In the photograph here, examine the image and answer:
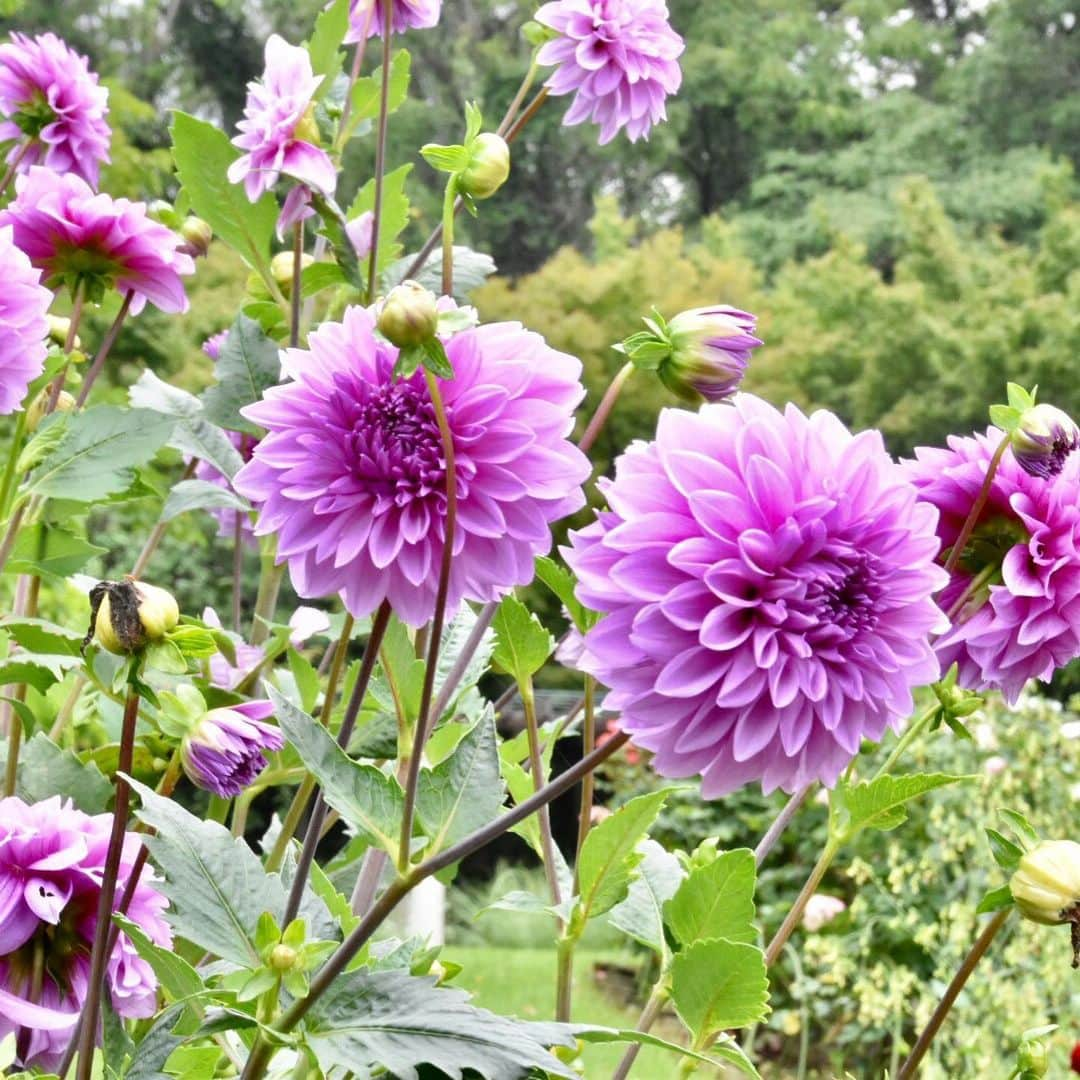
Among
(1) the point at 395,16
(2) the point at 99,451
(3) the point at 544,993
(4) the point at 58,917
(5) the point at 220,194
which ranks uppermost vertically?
(1) the point at 395,16

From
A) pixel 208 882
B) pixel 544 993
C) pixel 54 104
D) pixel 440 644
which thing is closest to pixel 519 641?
pixel 440 644

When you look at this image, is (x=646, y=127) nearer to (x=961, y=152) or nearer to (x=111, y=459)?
(x=111, y=459)

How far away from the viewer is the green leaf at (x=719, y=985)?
394mm

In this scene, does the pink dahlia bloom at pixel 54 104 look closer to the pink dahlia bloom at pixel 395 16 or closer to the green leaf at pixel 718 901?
the pink dahlia bloom at pixel 395 16

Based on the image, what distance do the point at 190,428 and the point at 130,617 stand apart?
27 centimetres

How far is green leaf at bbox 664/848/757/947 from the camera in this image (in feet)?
1.36

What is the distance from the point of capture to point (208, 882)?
0.36m

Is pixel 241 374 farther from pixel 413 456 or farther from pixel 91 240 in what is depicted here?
pixel 413 456

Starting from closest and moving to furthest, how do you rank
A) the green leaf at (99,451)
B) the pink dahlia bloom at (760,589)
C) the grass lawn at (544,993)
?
the pink dahlia bloom at (760,589) < the green leaf at (99,451) < the grass lawn at (544,993)

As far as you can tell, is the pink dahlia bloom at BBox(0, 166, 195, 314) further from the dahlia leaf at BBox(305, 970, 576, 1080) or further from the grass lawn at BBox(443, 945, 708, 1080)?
the grass lawn at BBox(443, 945, 708, 1080)

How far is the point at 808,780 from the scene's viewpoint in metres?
0.33

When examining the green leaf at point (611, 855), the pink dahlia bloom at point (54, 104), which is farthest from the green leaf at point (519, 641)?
the pink dahlia bloom at point (54, 104)

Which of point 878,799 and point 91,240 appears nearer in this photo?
point 878,799

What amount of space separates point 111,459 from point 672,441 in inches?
11.5
